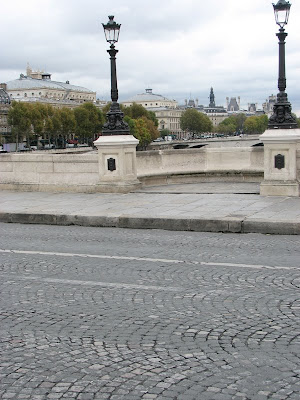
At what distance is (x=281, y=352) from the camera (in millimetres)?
4719

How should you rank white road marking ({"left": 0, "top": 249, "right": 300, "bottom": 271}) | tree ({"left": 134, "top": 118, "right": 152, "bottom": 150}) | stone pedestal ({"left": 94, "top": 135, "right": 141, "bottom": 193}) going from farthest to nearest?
Answer: tree ({"left": 134, "top": 118, "right": 152, "bottom": 150}) < stone pedestal ({"left": 94, "top": 135, "right": 141, "bottom": 193}) < white road marking ({"left": 0, "top": 249, "right": 300, "bottom": 271})

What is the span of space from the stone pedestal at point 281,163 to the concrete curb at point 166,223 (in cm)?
370

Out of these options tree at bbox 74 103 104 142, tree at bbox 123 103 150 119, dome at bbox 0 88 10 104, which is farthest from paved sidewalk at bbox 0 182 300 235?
dome at bbox 0 88 10 104

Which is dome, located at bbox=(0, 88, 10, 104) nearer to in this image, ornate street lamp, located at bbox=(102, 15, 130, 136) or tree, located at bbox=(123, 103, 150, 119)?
tree, located at bbox=(123, 103, 150, 119)

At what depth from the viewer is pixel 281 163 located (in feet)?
46.3

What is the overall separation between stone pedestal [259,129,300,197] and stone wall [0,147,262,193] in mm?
3142

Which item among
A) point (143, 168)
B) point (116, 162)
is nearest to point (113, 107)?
point (116, 162)

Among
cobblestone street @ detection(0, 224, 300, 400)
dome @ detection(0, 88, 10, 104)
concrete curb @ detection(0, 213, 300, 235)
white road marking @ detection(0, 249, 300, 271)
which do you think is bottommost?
cobblestone street @ detection(0, 224, 300, 400)

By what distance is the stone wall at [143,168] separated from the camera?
16.6 meters

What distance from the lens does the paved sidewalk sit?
10.7m

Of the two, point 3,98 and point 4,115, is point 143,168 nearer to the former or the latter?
point 4,115

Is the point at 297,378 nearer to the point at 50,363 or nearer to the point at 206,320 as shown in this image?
the point at 206,320

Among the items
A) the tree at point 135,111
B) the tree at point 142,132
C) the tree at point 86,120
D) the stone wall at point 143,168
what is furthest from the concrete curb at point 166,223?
the tree at point 135,111

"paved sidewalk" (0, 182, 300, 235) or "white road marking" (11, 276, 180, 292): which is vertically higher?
"paved sidewalk" (0, 182, 300, 235)
